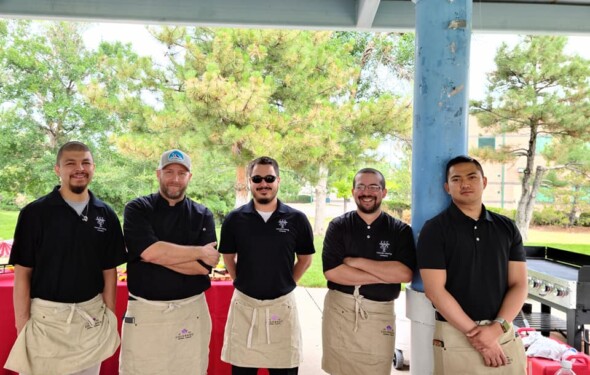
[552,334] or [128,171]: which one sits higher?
[128,171]

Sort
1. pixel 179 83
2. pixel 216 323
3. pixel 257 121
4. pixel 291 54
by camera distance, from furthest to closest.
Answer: pixel 179 83, pixel 291 54, pixel 257 121, pixel 216 323

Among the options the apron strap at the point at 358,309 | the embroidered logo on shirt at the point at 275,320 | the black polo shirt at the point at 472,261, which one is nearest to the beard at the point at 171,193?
the embroidered logo on shirt at the point at 275,320

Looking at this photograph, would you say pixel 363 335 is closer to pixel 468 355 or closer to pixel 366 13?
pixel 468 355

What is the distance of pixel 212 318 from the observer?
369 centimetres

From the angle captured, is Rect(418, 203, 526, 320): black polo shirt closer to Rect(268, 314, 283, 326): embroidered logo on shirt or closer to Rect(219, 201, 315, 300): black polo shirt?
Rect(219, 201, 315, 300): black polo shirt

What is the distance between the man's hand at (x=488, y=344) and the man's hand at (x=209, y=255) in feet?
4.44

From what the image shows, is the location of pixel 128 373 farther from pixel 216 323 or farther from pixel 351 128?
pixel 351 128

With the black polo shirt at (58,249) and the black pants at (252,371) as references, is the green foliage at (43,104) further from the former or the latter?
the black pants at (252,371)

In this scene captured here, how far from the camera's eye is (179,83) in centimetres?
1167

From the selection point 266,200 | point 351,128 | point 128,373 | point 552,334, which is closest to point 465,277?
point 266,200

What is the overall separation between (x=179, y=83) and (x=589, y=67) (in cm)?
902

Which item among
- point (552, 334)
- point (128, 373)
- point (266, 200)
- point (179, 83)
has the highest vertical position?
point (179, 83)

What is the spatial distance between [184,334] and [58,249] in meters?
0.82

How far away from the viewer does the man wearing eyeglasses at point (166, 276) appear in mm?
2758
